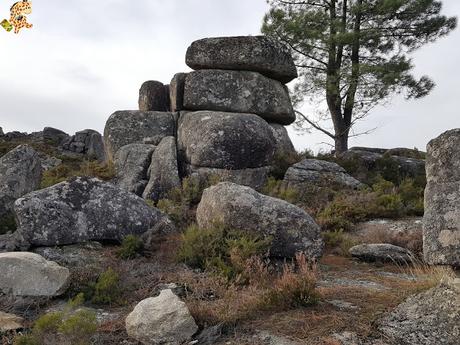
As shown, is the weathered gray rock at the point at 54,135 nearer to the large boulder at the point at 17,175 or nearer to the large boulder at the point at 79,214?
the large boulder at the point at 17,175

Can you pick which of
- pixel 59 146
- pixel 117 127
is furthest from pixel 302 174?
pixel 59 146

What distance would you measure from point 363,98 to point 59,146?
23896 millimetres

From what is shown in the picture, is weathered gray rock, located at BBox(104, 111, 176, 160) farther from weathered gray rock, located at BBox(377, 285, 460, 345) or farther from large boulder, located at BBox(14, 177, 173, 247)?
weathered gray rock, located at BBox(377, 285, 460, 345)

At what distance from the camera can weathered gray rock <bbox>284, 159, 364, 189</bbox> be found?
50.1 feet

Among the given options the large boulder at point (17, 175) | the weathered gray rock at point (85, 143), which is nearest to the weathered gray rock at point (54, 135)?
the weathered gray rock at point (85, 143)

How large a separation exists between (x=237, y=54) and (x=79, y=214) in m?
9.87

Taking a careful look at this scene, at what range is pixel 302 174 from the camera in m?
15.5

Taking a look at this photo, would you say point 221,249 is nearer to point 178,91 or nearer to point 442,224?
point 442,224

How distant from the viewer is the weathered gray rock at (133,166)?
13.8 meters

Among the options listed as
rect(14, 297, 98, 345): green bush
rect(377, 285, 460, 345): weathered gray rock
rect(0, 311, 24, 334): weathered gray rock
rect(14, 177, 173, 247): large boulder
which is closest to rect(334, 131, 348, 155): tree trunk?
rect(14, 177, 173, 247): large boulder

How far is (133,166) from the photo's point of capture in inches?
559

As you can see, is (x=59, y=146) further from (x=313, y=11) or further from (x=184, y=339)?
(x=184, y=339)

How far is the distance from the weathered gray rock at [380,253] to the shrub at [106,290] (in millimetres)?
5241

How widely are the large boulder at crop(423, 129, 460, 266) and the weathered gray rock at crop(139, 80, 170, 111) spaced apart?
1273cm
